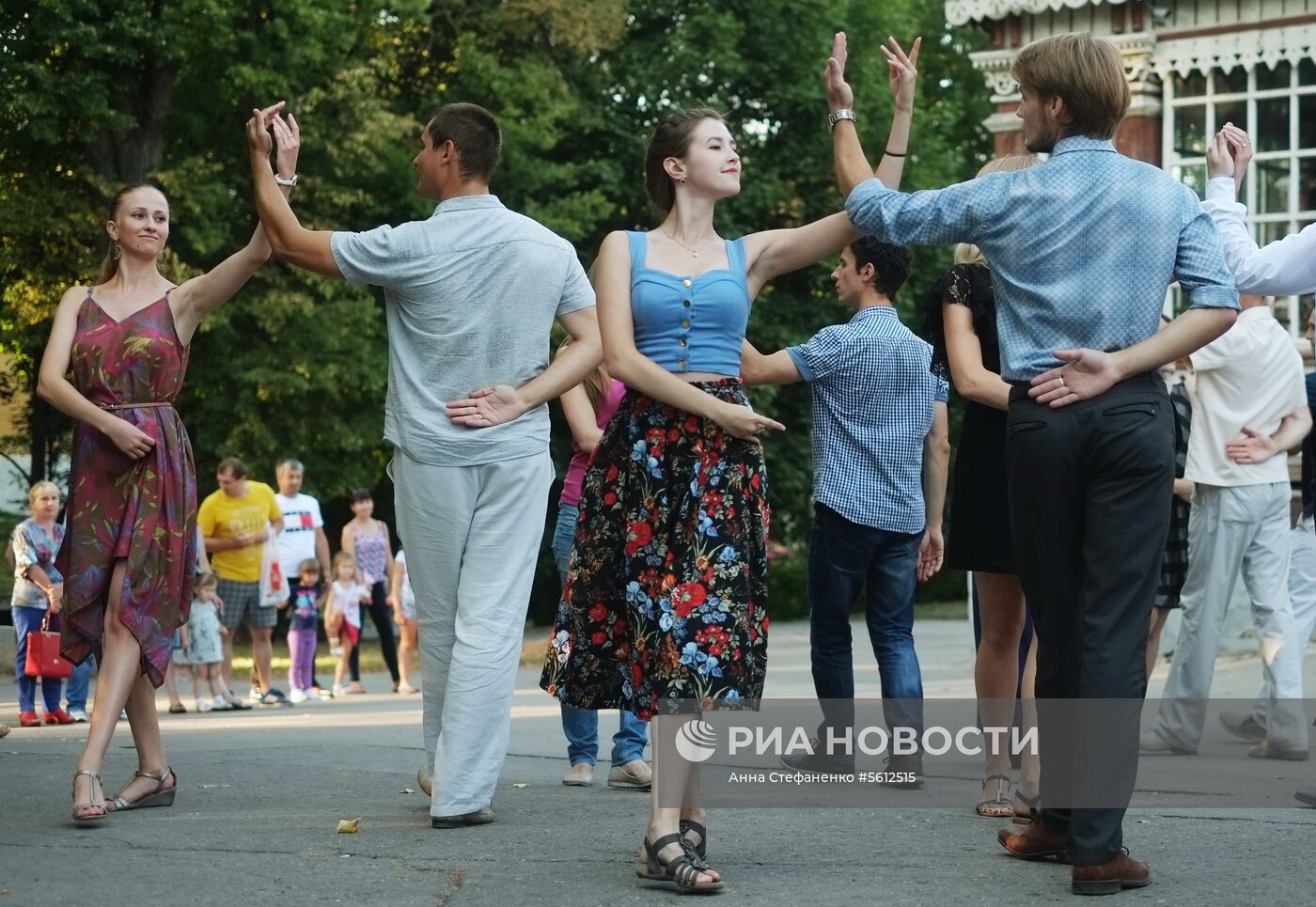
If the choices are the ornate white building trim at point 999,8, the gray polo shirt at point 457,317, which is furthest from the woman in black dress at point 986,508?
the ornate white building trim at point 999,8

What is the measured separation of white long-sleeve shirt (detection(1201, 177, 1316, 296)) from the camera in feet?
17.4

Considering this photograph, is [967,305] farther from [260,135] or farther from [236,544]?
[236,544]

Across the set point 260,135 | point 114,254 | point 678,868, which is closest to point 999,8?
point 114,254

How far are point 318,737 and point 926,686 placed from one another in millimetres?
5624

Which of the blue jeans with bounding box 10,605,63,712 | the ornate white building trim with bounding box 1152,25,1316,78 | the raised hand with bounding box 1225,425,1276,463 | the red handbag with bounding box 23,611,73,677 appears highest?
the ornate white building trim with bounding box 1152,25,1316,78

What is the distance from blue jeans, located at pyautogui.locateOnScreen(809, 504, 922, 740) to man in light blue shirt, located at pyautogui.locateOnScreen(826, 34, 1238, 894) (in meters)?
2.27

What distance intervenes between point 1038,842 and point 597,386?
296 centimetres

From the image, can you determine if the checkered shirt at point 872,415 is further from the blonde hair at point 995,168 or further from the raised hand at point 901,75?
the raised hand at point 901,75

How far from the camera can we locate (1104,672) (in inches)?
188

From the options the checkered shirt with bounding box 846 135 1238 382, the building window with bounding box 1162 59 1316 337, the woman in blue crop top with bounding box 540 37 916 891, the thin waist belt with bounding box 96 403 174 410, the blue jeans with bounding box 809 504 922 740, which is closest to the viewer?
the checkered shirt with bounding box 846 135 1238 382

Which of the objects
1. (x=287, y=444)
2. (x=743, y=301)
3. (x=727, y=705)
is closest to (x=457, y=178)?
(x=743, y=301)

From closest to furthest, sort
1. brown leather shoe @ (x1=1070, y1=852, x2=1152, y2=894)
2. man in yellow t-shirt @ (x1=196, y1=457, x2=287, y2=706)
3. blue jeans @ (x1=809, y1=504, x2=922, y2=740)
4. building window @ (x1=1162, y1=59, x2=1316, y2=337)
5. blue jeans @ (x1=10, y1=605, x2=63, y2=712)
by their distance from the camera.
→ brown leather shoe @ (x1=1070, y1=852, x2=1152, y2=894) < blue jeans @ (x1=809, y1=504, x2=922, y2=740) < blue jeans @ (x1=10, y1=605, x2=63, y2=712) < man in yellow t-shirt @ (x1=196, y1=457, x2=287, y2=706) < building window @ (x1=1162, y1=59, x2=1316, y2=337)

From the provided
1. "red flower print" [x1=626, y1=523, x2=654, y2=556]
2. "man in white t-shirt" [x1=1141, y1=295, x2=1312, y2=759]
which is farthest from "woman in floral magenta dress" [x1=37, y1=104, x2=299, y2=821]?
"man in white t-shirt" [x1=1141, y1=295, x2=1312, y2=759]

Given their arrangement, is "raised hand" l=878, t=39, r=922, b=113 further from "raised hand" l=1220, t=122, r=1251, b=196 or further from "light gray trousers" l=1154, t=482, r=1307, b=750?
"light gray trousers" l=1154, t=482, r=1307, b=750
